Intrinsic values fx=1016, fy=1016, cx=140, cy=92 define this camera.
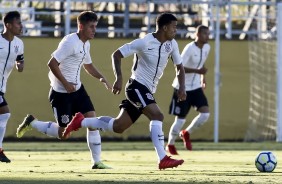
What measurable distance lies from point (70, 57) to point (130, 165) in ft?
5.82

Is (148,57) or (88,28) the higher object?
(88,28)

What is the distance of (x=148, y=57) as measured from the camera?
1282 centimetres

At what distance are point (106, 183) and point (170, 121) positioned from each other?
1285cm

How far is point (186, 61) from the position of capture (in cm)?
1855

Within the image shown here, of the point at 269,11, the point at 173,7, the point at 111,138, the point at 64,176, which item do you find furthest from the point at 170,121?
the point at 64,176

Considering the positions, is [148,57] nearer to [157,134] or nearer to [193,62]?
[157,134]

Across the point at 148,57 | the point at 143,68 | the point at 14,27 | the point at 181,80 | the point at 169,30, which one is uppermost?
the point at 169,30

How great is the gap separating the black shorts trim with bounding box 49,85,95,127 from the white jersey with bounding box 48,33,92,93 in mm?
97

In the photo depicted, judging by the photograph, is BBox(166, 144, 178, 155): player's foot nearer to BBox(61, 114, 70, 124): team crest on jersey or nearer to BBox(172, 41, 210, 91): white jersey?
BBox(172, 41, 210, 91): white jersey

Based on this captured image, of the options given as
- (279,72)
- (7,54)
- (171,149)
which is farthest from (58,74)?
(279,72)

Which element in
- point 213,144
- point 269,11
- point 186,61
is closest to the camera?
point 186,61

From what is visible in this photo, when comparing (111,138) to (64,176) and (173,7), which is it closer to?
(173,7)

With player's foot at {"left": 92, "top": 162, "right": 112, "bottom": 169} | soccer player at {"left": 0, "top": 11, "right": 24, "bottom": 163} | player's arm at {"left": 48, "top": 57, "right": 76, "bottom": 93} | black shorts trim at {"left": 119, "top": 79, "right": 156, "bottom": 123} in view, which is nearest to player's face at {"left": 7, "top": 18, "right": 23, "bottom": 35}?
soccer player at {"left": 0, "top": 11, "right": 24, "bottom": 163}

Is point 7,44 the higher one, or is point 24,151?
point 7,44
